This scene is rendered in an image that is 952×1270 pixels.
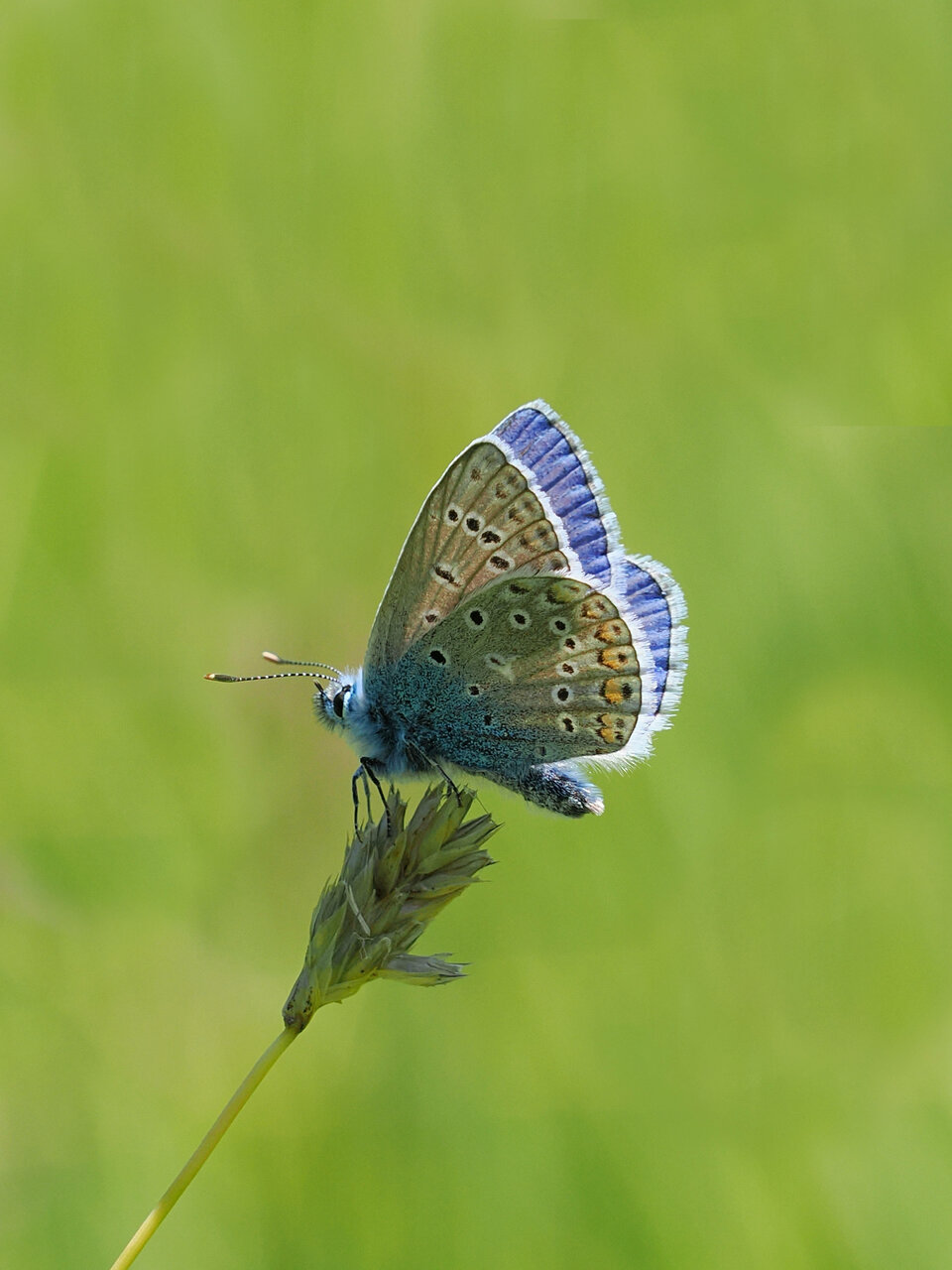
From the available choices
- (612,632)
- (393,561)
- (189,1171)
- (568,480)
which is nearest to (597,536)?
(568,480)

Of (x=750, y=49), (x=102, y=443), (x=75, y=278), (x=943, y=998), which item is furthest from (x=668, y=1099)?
(x=750, y=49)

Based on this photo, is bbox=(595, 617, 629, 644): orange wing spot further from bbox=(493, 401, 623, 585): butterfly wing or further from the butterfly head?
the butterfly head

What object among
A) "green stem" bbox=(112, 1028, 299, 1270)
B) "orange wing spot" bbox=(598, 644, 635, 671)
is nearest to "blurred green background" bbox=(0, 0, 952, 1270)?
"orange wing spot" bbox=(598, 644, 635, 671)

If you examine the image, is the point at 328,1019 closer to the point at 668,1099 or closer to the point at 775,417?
the point at 668,1099

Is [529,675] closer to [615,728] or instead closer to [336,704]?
[615,728]

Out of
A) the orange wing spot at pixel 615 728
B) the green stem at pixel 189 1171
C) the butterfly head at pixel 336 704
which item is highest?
the orange wing spot at pixel 615 728

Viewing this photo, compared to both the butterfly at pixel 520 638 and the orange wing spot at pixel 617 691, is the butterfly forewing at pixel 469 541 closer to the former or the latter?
the butterfly at pixel 520 638

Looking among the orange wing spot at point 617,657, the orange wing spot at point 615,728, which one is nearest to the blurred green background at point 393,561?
the orange wing spot at point 615,728

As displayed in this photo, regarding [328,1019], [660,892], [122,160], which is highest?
[122,160]
